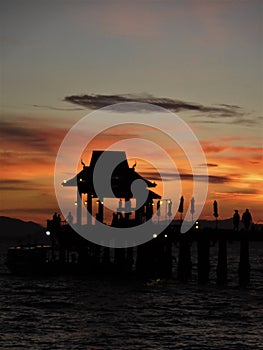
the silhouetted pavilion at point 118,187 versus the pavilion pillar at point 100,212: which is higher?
the silhouetted pavilion at point 118,187

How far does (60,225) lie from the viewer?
75.0 m

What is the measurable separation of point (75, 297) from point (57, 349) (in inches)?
852

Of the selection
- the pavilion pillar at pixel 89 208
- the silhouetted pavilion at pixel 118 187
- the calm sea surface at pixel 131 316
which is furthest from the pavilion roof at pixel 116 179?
the calm sea surface at pixel 131 316

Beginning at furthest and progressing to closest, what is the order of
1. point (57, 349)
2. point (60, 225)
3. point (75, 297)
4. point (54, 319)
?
point (60, 225)
point (75, 297)
point (54, 319)
point (57, 349)

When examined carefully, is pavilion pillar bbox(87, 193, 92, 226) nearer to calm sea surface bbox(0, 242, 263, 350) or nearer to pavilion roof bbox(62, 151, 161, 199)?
pavilion roof bbox(62, 151, 161, 199)

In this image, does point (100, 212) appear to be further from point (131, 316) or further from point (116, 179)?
point (131, 316)

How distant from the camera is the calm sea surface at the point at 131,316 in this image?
3809 cm

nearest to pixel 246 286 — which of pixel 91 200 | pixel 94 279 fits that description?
pixel 94 279

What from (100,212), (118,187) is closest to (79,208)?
(100,212)

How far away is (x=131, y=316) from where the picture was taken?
46750 mm

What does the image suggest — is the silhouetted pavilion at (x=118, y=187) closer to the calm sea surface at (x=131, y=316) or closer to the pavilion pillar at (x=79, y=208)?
the pavilion pillar at (x=79, y=208)

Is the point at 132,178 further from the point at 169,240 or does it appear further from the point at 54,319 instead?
the point at 54,319

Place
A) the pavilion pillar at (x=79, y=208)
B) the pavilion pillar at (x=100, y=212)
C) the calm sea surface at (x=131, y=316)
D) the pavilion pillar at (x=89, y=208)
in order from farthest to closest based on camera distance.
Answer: the pavilion pillar at (x=79, y=208), the pavilion pillar at (x=89, y=208), the pavilion pillar at (x=100, y=212), the calm sea surface at (x=131, y=316)

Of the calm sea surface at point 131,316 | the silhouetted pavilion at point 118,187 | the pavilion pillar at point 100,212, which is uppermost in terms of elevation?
the silhouetted pavilion at point 118,187
